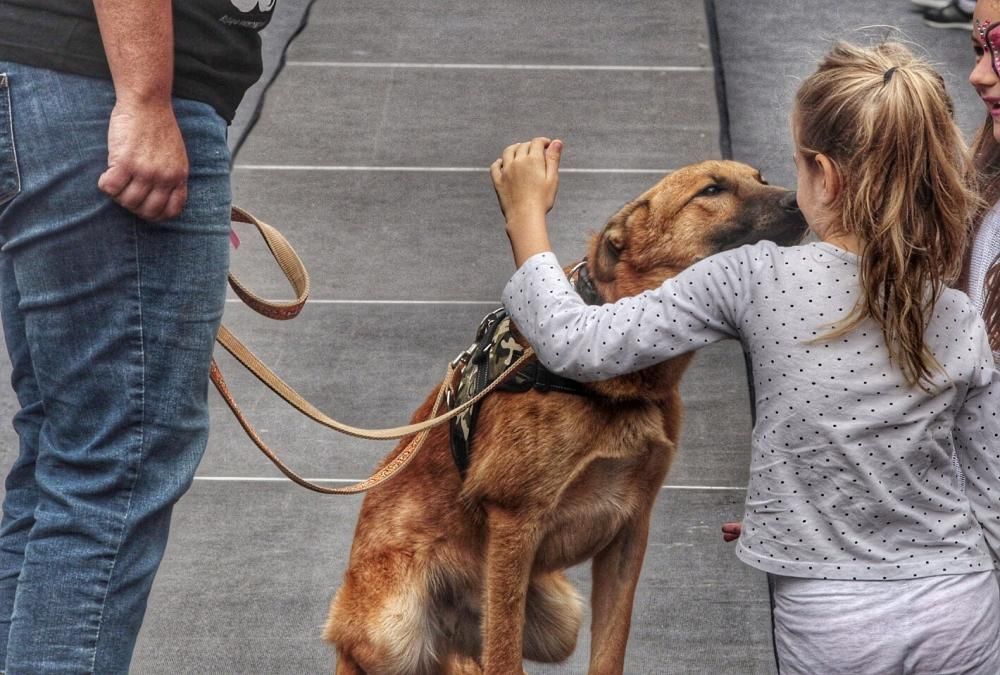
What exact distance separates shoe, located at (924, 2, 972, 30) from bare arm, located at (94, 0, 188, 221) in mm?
5633

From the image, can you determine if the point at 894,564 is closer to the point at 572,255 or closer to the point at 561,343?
the point at 561,343

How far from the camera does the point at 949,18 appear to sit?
6441 mm

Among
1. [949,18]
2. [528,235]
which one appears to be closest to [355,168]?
[949,18]

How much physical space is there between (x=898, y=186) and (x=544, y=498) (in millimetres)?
1014

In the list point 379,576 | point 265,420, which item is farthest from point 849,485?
point 265,420

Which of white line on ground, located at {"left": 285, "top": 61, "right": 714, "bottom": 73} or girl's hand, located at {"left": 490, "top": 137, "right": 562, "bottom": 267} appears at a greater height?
girl's hand, located at {"left": 490, "top": 137, "right": 562, "bottom": 267}

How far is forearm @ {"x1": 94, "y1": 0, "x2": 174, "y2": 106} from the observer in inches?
60.0

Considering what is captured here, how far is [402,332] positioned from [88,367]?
2748 millimetres

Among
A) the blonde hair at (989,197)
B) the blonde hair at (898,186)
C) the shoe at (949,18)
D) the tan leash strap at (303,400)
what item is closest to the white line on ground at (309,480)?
the tan leash strap at (303,400)

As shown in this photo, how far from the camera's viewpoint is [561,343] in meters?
1.64

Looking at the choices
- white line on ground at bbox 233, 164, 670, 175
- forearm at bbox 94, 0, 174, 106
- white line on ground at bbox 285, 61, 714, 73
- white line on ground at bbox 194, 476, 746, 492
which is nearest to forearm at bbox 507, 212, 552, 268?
forearm at bbox 94, 0, 174, 106

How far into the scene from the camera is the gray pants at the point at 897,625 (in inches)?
62.9

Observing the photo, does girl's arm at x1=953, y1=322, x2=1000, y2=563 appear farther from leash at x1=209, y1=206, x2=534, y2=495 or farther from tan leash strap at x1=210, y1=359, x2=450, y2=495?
tan leash strap at x1=210, y1=359, x2=450, y2=495

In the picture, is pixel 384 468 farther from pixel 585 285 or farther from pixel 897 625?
pixel 897 625
